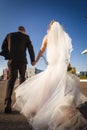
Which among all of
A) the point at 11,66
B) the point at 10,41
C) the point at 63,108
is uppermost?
the point at 10,41

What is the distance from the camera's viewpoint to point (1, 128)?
6.93 m

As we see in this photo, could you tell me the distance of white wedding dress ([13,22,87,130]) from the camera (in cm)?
690

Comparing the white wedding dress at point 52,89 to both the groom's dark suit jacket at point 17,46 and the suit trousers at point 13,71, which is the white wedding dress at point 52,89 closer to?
the suit trousers at point 13,71

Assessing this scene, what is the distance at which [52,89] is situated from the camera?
7.80m

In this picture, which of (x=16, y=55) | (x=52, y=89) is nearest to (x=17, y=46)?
(x=16, y=55)

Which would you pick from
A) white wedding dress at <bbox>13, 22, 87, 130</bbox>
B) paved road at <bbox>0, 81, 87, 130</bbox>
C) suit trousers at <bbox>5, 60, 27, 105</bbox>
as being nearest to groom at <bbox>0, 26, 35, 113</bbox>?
suit trousers at <bbox>5, 60, 27, 105</bbox>

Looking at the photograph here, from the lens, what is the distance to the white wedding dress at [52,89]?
6.90m

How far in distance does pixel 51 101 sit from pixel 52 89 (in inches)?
22.9

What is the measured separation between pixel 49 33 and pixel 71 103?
2025mm

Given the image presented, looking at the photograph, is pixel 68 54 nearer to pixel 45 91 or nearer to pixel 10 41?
pixel 45 91

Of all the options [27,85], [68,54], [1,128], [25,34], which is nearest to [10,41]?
[25,34]

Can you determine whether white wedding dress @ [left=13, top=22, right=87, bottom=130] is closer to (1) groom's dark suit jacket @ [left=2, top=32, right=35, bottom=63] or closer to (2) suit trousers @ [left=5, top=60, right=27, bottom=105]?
(2) suit trousers @ [left=5, top=60, right=27, bottom=105]

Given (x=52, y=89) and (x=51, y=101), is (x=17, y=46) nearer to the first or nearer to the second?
(x=52, y=89)

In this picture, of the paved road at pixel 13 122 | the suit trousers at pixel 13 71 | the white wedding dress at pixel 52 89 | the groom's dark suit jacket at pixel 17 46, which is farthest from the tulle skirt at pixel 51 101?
the groom's dark suit jacket at pixel 17 46
